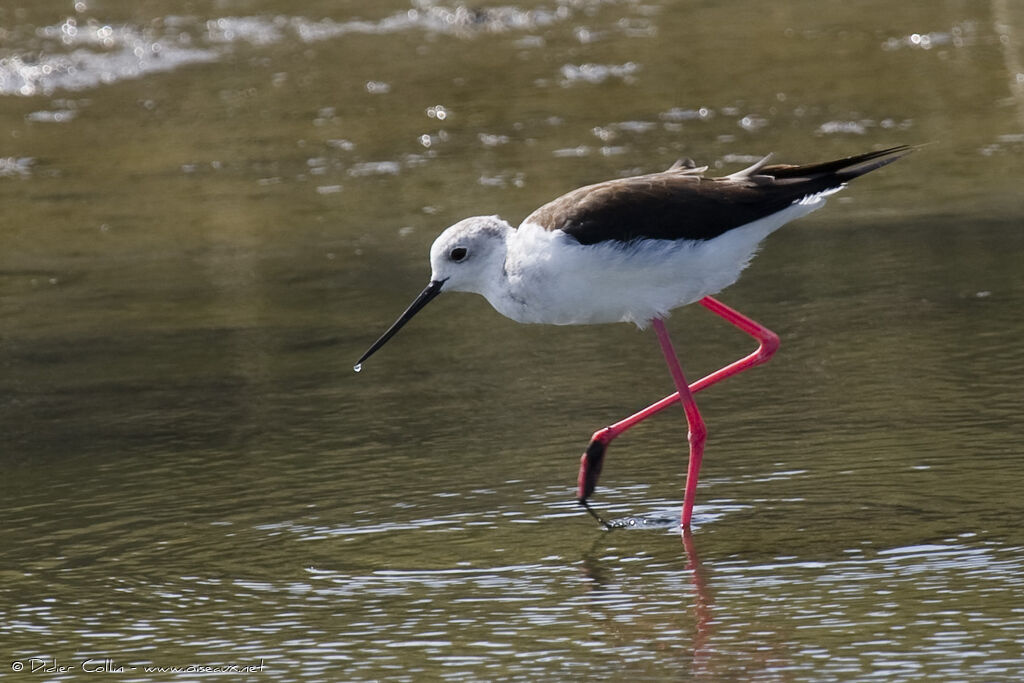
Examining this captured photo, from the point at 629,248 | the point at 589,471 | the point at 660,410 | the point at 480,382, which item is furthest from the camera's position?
the point at 480,382

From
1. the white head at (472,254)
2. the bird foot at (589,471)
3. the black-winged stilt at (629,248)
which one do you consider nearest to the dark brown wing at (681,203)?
the black-winged stilt at (629,248)

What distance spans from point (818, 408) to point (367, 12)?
1174 centimetres

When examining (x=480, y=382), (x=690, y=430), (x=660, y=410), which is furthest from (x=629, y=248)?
(x=480, y=382)

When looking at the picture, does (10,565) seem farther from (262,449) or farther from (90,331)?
(90,331)

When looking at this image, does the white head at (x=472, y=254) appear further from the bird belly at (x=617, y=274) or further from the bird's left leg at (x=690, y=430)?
the bird's left leg at (x=690, y=430)

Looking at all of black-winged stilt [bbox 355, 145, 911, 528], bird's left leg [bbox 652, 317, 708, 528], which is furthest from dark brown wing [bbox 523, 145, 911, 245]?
bird's left leg [bbox 652, 317, 708, 528]

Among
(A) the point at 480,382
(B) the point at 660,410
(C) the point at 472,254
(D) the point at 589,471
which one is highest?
(C) the point at 472,254

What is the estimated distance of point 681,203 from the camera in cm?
662

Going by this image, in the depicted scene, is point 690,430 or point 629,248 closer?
point 629,248

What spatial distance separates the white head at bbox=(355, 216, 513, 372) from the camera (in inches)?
263

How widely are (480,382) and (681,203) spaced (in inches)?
74.7

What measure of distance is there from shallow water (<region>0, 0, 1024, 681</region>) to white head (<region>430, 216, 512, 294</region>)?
77 cm

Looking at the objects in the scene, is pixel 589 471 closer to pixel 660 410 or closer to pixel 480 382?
pixel 660 410

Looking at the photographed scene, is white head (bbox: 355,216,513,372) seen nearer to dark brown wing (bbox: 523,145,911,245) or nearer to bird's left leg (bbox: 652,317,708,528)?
dark brown wing (bbox: 523,145,911,245)
